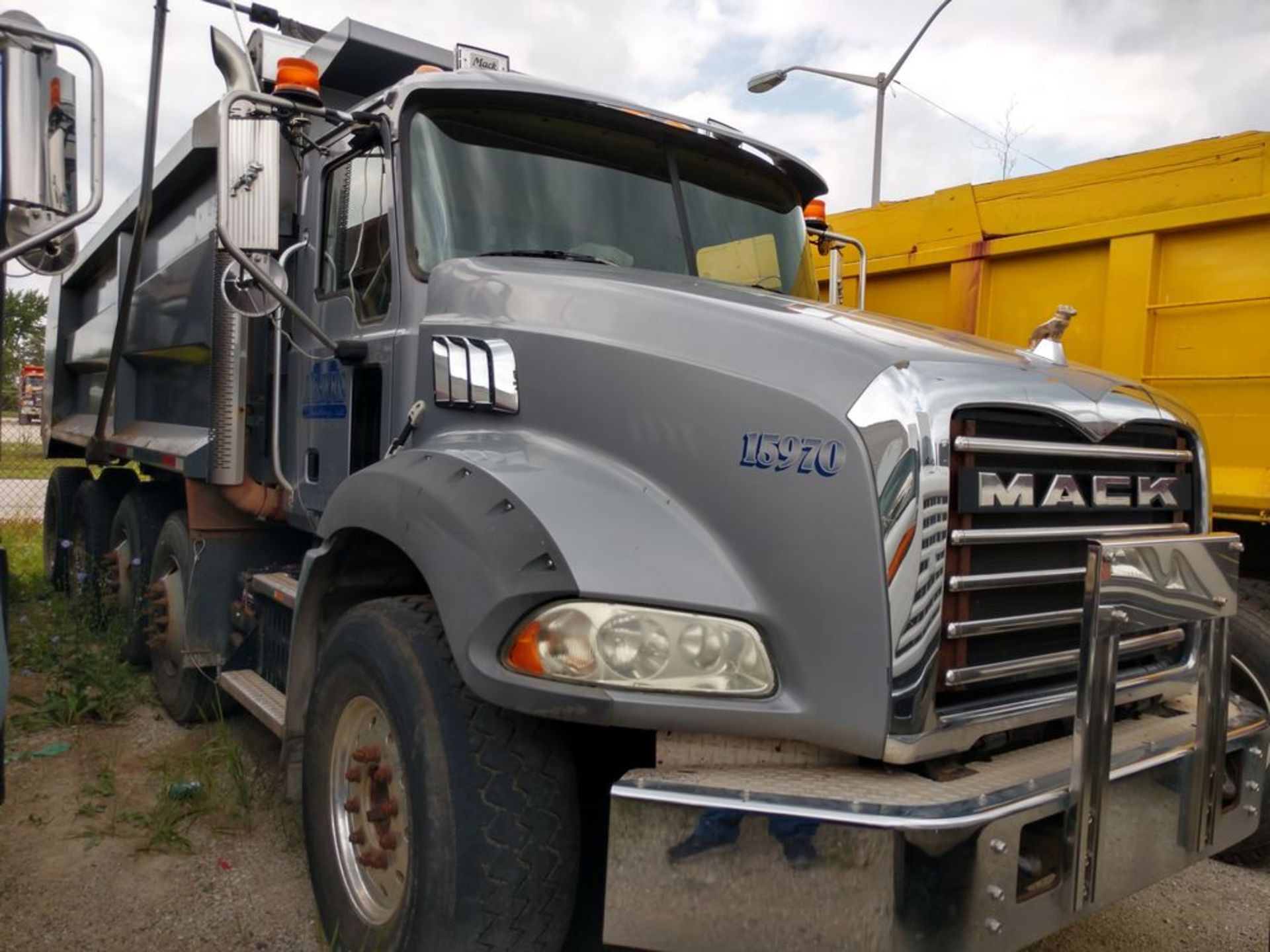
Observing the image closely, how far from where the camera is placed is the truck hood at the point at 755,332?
2.32m

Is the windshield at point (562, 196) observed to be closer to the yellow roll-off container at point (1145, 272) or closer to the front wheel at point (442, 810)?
the front wheel at point (442, 810)

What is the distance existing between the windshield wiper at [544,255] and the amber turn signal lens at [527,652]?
141cm

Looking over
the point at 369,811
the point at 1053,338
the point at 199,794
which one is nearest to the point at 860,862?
the point at 369,811

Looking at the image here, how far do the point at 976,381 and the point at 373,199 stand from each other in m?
2.34

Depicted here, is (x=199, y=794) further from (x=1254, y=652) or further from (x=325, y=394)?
(x=1254, y=652)

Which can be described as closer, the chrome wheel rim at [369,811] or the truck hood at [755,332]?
the truck hood at [755,332]

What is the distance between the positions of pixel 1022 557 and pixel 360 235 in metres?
2.63

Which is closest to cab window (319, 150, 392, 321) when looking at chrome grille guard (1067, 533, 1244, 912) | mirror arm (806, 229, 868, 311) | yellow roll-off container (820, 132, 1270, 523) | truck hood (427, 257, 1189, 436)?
truck hood (427, 257, 1189, 436)

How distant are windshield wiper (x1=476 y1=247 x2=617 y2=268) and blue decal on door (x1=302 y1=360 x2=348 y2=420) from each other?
2.94 ft

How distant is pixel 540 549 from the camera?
2.25m

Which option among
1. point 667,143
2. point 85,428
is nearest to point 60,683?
point 85,428

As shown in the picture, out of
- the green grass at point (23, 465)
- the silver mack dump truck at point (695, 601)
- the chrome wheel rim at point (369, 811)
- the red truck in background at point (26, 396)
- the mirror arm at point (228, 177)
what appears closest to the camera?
the silver mack dump truck at point (695, 601)

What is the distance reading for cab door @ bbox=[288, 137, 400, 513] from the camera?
141 inches

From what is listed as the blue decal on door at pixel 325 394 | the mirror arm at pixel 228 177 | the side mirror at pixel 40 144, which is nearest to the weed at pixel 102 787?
the blue decal on door at pixel 325 394
